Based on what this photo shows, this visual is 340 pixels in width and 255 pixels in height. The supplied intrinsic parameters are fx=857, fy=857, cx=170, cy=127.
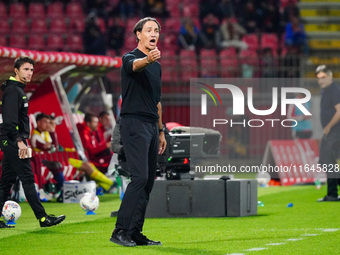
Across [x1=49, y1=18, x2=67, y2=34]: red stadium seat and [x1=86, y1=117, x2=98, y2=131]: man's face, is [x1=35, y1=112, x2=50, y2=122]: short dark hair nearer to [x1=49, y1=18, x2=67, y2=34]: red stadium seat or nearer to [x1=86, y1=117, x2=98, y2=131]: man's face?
[x1=86, y1=117, x2=98, y2=131]: man's face

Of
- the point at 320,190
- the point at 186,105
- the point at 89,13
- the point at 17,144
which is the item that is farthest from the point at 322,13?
the point at 17,144

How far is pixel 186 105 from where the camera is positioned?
2152 centimetres

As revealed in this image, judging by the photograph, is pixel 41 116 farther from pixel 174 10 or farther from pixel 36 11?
pixel 174 10

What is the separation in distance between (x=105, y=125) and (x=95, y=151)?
1.08 meters

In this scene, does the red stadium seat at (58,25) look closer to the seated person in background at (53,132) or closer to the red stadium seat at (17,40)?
the red stadium seat at (17,40)

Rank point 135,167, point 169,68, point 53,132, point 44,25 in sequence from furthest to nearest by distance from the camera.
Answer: point 44,25 → point 169,68 → point 53,132 → point 135,167

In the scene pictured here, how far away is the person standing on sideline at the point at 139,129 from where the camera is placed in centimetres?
772

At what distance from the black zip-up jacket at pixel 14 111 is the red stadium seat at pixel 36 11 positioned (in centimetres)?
1819

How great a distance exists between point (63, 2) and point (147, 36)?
2140 cm

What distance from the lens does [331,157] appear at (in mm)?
13617

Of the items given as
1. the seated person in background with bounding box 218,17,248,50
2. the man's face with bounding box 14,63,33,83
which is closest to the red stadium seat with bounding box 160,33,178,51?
the seated person in background with bounding box 218,17,248,50

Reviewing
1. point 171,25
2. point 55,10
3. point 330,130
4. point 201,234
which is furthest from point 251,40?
point 201,234

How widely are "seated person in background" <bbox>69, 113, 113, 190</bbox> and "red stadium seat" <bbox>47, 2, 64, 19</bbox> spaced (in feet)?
39.0

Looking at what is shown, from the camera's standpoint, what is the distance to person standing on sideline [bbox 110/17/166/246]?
7719 millimetres
